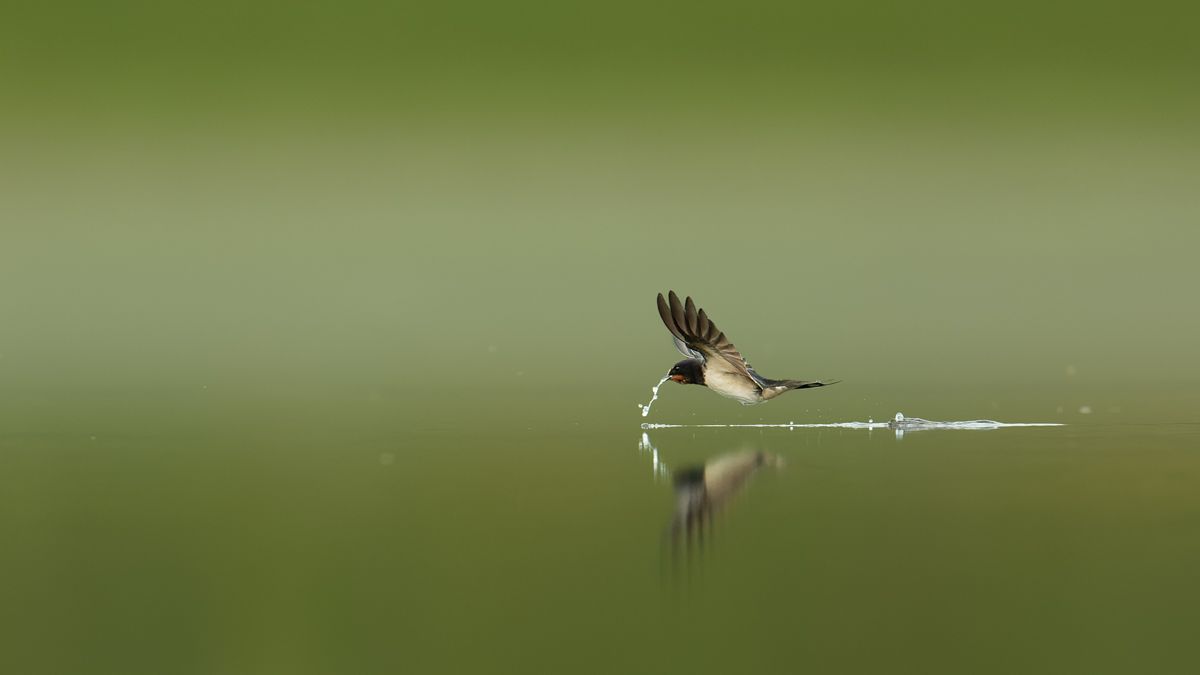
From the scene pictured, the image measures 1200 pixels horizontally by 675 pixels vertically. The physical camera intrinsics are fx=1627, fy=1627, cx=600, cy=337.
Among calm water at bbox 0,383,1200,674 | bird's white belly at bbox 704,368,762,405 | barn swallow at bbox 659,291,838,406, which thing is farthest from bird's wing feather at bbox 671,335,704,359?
calm water at bbox 0,383,1200,674

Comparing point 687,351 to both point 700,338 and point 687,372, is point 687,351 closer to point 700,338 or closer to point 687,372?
point 687,372

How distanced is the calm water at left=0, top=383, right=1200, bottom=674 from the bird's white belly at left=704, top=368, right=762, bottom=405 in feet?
1.07

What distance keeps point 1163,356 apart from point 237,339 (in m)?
12.1

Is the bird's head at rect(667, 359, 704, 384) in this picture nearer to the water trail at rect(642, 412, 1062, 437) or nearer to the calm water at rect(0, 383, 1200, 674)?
the calm water at rect(0, 383, 1200, 674)

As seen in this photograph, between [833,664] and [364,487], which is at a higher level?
[364,487]

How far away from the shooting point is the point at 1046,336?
21.6 meters

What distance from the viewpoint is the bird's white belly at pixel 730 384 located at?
10.8 metres

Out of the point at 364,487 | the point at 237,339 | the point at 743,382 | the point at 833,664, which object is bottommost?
the point at 833,664

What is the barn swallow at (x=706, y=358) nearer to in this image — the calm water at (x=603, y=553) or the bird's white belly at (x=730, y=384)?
the bird's white belly at (x=730, y=384)

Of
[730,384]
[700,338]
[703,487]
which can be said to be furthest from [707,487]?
[730,384]

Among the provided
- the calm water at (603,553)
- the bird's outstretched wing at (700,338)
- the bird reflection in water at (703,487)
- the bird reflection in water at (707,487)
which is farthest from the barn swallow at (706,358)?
the bird reflection in water at (707,487)

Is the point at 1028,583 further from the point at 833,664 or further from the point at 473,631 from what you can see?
the point at 473,631

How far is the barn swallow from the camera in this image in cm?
1046

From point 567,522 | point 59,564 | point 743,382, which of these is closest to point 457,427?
point 743,382
